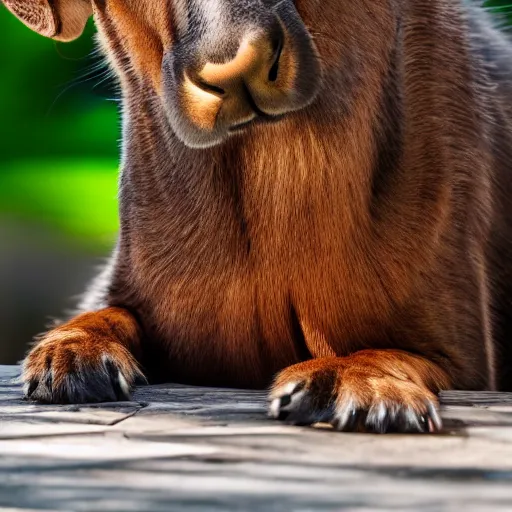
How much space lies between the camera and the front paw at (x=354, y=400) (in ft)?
7.12

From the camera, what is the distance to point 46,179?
7570 mm

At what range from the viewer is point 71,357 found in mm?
2725

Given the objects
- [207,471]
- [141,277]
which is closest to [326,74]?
[141,277]

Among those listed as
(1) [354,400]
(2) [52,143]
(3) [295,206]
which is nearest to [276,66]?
(3) [295,206]

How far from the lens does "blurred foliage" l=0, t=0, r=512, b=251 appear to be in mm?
7375

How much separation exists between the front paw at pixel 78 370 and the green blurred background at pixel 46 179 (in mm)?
4297

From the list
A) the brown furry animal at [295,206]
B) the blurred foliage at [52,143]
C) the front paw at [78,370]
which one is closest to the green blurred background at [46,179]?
the blurred foliage at [52,143]

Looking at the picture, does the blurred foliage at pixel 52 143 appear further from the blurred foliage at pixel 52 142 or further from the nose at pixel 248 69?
the nose at pixel 248 69

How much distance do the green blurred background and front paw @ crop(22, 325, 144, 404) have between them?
4.30 metres

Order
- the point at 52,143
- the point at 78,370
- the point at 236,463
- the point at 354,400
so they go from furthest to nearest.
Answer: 1. the point at 52,143
2. the point at 78,370
3. the point at 354,400
4. the point at 236,463

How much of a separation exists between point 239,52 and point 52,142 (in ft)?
17.7

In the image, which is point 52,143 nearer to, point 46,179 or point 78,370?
point 46,179

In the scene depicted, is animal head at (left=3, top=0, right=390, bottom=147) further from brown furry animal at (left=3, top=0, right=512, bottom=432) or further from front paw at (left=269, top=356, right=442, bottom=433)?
front paw at (left=269, top=356, right=442, bottom=433)

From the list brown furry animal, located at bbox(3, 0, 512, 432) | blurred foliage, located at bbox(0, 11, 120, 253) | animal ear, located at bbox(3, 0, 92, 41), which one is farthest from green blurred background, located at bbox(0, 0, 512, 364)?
brown furry animal, located at bbox(3, 0, 512, 432)
